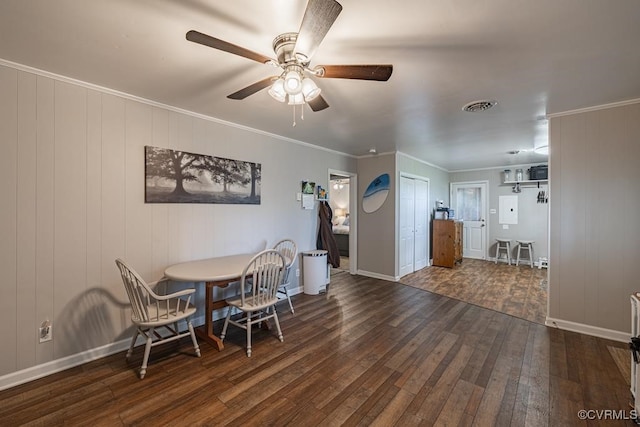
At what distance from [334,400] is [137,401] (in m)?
1.38

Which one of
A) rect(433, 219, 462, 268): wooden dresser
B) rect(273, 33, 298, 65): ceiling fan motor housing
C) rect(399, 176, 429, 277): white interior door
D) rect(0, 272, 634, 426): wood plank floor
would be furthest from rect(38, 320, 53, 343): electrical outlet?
rect(433, 219, 462, 268): wooden dresser

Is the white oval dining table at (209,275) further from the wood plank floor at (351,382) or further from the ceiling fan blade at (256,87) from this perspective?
the ceiling fan blade at (256,87)

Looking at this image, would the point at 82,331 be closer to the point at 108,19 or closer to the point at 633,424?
the point at 108,19

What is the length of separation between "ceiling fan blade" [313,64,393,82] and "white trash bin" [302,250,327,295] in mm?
2955

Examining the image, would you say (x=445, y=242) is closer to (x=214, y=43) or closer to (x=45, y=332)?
(x=214, y=43)

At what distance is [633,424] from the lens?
1.68 metres

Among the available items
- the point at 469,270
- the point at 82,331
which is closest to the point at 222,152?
the point at 82,331

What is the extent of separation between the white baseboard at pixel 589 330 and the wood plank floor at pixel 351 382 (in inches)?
4.2

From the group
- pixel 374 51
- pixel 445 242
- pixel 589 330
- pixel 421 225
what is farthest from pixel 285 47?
pixel 445 242

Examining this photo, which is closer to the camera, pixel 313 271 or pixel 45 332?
pixel 45 332

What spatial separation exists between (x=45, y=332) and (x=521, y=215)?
27.5ft

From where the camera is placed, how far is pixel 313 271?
4.20 metres

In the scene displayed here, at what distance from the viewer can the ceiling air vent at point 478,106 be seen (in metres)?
2.66

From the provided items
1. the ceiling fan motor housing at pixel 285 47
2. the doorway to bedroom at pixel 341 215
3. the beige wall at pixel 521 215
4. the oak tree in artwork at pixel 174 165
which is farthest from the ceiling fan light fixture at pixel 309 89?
the beige wall at pixel 521 215
